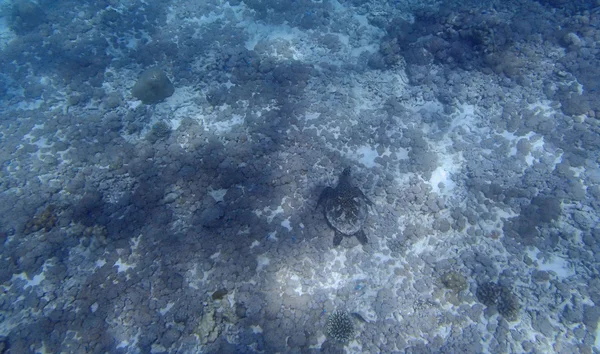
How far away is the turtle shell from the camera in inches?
298

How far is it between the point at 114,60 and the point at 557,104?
15688 millimetres

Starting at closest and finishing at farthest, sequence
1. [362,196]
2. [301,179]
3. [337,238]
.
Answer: [337,238] → [362,196] → [301,179]

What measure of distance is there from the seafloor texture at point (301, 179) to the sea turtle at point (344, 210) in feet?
1.06

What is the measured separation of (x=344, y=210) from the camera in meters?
7.59

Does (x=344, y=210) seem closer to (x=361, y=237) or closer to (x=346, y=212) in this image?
(x=346, y=212)

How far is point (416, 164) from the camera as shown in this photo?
8805mm

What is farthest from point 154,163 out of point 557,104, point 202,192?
point 557,104

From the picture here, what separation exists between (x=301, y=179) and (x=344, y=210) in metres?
1.68

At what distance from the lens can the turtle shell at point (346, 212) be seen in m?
7.57

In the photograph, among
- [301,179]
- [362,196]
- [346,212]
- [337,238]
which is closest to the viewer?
[346,212]

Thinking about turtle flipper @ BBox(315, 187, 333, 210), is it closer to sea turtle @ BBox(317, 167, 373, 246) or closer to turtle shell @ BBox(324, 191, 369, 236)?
sea turtle @ BBox(317, 167, 373, 246)

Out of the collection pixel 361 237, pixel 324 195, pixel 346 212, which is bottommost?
pixel 361 237

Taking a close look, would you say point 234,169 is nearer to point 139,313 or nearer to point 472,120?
point 139,313

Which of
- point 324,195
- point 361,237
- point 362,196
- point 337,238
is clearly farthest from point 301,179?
point 361,237
